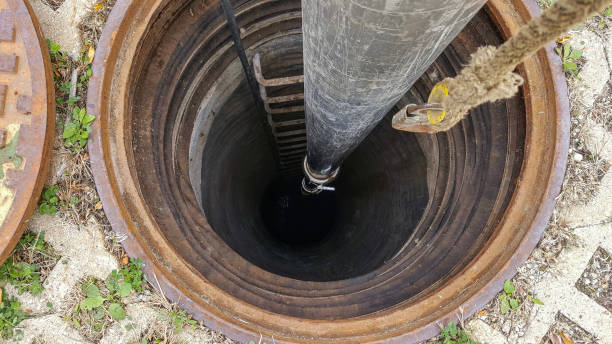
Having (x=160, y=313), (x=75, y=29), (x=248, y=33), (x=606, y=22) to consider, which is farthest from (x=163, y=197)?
(x=606, y=22)

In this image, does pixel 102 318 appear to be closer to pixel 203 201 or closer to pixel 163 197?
pixel 163 197

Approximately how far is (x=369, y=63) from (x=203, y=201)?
10.2ft

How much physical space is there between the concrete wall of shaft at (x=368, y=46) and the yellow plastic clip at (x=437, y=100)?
0.42 ft

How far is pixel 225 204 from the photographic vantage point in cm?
486

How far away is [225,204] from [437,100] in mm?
3733

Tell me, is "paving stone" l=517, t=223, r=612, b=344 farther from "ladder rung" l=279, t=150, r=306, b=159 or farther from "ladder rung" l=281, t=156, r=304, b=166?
"ladder rung" l=281, t=156, r=304, b=166

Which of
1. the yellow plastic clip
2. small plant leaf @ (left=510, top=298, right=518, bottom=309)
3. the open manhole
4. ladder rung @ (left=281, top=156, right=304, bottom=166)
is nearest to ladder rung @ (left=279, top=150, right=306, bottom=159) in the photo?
ladder rung @ (left=281, top=156, right=304, bottom=166)

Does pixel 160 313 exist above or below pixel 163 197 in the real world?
below

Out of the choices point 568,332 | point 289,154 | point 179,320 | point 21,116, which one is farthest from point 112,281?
point 289,154

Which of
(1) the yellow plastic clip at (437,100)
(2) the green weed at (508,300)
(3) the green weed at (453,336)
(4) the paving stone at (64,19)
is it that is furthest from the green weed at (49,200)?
A: (2) the green weed at (508,300)

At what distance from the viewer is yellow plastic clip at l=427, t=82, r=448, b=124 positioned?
1521mm

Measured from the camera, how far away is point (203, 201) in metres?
4.13

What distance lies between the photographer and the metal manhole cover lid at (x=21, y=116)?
7.83 feet

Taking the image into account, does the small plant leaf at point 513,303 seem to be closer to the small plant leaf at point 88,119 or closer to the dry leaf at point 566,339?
the dry leaf at point 566,339
